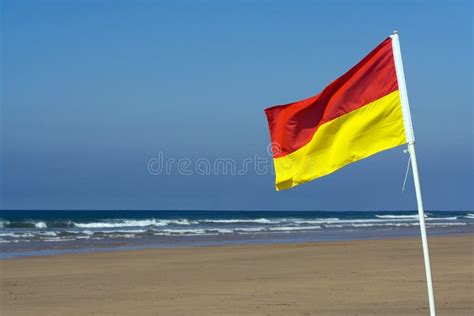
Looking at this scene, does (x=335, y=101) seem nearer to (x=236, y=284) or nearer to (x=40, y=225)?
(x=236, y=284)

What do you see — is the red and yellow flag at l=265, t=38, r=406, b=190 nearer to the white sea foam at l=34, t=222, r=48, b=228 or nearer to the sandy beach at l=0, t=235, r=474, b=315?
the sandy beach at l=0, t=235, r=474, b=315

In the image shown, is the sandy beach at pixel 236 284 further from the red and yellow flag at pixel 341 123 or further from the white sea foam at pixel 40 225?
the white sea foam at pixel 40 225

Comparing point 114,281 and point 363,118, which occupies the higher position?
point 363,118

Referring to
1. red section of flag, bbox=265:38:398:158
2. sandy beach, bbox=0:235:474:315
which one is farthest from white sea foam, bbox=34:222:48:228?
red section of flag, bbox=265:38:398:158

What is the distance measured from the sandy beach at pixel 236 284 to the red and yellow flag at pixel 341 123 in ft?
11.8

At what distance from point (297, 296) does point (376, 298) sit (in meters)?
1.24

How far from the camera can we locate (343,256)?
2273cm

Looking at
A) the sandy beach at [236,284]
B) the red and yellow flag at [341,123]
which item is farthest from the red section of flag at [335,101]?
the sandy beach at [236,284]

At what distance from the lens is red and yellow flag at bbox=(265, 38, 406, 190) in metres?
7.89

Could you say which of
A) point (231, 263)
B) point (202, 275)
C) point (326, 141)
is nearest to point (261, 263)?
point (231, 263)

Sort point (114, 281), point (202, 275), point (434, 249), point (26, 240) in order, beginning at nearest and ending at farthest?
point (114, 281), point (202, 275), point (434, 249), point (26, 240)

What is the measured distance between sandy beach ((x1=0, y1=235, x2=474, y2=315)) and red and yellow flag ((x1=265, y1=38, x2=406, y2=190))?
3591 mm

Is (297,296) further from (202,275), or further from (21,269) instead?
(21,269)

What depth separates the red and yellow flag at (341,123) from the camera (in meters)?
7.89
